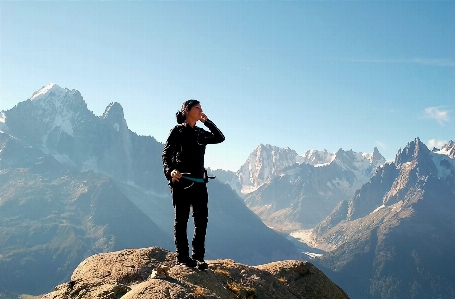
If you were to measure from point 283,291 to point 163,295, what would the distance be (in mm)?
5503

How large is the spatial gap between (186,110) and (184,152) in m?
1.44

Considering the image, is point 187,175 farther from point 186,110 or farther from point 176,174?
point 186,110

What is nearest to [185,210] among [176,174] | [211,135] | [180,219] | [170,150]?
[180,219]

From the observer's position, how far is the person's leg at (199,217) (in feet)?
40.2

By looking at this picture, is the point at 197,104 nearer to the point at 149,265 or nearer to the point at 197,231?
the point at 197,231

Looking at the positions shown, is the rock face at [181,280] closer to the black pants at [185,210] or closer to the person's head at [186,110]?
the black pants at [185,210]

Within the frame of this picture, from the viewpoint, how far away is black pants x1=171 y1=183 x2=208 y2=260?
1188cm

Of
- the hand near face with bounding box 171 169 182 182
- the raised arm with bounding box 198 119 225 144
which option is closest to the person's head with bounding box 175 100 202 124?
the raised arm with bounding box 198 119 225 144

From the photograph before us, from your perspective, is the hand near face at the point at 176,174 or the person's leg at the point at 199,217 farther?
the person's leg at the point at 199,217

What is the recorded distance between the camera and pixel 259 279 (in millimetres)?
12125

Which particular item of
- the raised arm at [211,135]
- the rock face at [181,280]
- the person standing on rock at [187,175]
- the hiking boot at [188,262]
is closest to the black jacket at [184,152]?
the person standing on rock at [187,175]

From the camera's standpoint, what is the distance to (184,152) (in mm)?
12039

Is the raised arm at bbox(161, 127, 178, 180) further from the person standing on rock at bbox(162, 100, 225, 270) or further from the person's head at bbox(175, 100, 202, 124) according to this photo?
the person's head at bbox(175, 100, 202, 124)

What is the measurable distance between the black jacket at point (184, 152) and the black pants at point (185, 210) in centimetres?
48
